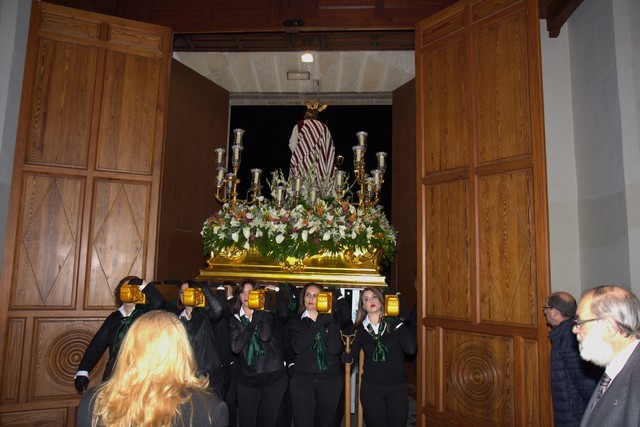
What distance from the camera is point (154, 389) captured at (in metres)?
1.58

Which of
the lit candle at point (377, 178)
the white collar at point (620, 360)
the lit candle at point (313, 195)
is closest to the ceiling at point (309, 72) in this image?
the lit candle at point (377, 178)

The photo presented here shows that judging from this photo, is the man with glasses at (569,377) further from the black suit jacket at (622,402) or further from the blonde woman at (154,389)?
the blonde woman at (154,389)

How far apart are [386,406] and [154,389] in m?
2.40

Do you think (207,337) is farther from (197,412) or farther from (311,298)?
(197,412)

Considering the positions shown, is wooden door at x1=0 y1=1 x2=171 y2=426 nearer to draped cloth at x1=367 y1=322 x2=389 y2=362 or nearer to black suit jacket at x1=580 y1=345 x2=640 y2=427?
draped cloth at x1=367 y1=322 x2=389 y2=362

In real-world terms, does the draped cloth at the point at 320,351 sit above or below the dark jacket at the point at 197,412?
below

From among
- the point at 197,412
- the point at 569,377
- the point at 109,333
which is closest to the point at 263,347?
the point at 109,333

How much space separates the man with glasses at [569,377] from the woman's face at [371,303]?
4.02ft

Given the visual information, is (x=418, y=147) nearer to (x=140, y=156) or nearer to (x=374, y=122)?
(x=140, y=156)

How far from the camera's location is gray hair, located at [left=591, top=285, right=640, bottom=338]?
181 cm

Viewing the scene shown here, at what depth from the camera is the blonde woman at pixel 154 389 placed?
1548 millimetres

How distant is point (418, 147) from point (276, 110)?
14.9 ft

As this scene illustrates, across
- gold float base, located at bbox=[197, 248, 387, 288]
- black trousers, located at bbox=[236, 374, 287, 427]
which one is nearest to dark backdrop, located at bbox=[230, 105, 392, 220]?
gold float base, located at bbox=[197, 248, 387, 288]

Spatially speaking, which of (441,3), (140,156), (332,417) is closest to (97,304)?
(140,156)
